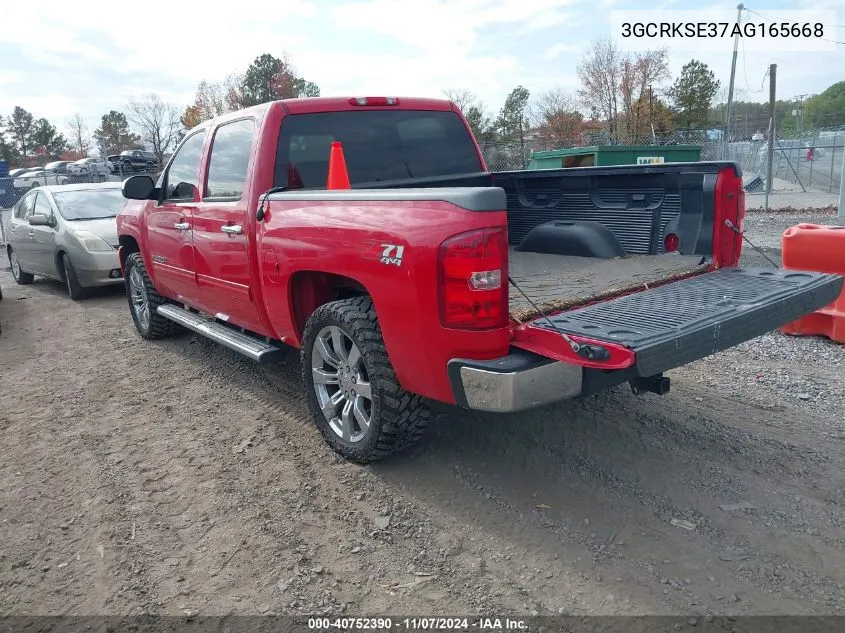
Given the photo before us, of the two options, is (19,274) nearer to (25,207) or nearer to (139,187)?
(25,207)

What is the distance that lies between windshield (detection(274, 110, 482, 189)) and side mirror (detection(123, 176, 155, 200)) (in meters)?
2.07

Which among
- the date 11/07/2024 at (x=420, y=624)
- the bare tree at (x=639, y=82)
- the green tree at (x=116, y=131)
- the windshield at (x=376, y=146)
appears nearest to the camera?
the date 11/07/2024 at (x=420, y=624)

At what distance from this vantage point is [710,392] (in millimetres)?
4723

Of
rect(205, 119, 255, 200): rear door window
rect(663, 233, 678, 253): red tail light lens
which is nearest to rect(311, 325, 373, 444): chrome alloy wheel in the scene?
rect(205, 119, 255, 200): rear door window

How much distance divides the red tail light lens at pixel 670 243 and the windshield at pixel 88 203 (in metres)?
8.16

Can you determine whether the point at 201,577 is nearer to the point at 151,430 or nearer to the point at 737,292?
the point at 151,430

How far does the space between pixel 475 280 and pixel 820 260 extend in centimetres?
414

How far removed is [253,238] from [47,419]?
2.19m

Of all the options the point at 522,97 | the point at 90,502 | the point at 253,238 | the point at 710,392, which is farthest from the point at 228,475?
the point at 522,97

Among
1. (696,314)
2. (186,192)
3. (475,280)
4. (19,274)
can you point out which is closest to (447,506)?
(475,280)

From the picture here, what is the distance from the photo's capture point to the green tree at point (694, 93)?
3734 cm

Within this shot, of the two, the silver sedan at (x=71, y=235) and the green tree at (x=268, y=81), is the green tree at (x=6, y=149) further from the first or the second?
the silver sedan at (x=71, y=235)

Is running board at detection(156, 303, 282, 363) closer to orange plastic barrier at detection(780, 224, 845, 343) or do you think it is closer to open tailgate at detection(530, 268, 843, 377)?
open tailgate at detection(530, 268, 843, 377)

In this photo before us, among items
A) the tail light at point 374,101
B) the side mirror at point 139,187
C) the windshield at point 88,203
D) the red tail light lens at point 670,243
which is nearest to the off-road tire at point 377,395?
the tail light at point 374,101
